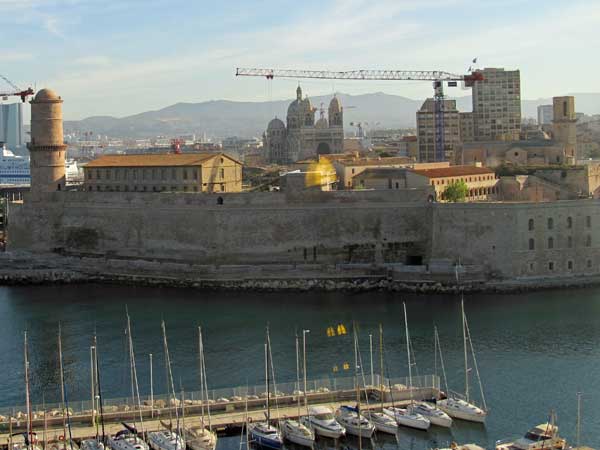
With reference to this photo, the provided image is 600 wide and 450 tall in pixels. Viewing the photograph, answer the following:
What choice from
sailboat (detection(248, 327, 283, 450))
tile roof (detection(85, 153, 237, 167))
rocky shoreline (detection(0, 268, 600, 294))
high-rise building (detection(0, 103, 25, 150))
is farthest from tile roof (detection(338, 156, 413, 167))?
high-rise building (detection(0, 103, 25, 150))

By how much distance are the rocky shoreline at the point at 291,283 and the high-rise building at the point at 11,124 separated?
11208 centimetres

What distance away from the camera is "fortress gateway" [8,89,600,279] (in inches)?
1425

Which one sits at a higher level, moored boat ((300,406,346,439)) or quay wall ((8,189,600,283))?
quay wall ((8,189,600,283))

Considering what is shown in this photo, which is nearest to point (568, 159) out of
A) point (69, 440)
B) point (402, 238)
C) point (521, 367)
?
point (402, 238)

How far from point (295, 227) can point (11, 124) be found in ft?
391

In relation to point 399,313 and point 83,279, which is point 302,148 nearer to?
point 83,279

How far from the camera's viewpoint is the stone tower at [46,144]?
1720 inches

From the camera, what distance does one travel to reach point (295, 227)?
39000mm

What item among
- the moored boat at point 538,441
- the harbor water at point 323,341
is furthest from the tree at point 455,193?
the moored boat at point 538,441

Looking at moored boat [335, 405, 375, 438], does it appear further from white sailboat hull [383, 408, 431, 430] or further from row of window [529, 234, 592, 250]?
row of window [529, 234, 592, 250]

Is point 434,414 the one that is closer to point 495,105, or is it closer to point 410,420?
point 410,420

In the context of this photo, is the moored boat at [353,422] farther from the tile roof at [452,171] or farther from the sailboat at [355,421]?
the tile roof at [452,171]

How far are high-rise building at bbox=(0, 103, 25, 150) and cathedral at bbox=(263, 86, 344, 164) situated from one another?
80.1 metres

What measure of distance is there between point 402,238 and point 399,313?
756 centimetres
